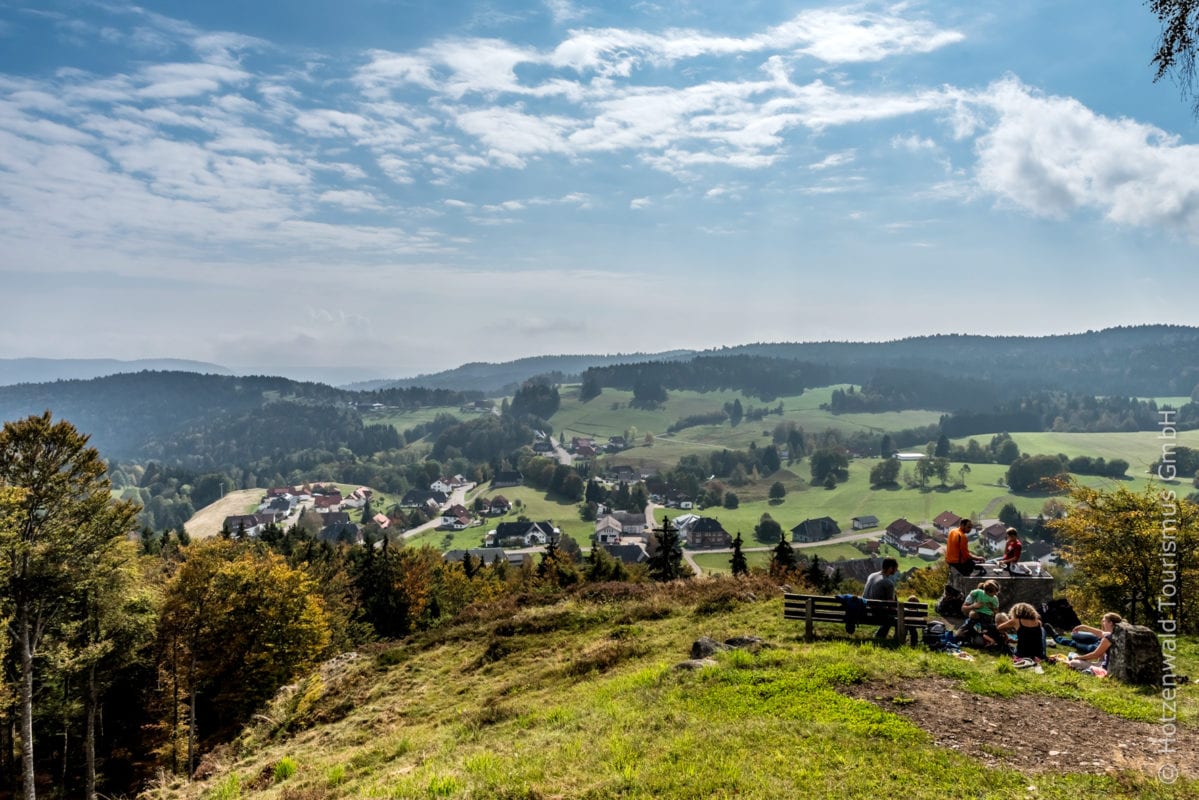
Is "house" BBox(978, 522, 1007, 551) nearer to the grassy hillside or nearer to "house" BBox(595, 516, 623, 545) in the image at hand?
"house" BBox(595, 516, 623, 545)

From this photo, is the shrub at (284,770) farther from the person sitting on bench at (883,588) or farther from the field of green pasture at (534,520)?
the field of green pasture at (534,520)

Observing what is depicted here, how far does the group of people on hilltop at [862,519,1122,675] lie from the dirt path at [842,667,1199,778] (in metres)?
2.74

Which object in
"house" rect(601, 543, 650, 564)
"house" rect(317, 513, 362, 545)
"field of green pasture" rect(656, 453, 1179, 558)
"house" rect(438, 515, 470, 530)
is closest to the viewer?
"house" rect(601, 543, 650, 564)

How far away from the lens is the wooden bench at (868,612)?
15531 mm

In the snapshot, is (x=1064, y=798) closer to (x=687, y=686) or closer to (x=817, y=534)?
(x=687, y=686)

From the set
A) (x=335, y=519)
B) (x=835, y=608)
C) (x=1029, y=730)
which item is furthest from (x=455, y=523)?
(x=1029, y=730)

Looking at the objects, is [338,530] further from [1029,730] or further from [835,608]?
[1029,730]

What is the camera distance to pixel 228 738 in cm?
3238

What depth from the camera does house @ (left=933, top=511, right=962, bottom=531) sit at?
A: 136625 mm

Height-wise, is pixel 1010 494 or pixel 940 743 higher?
pixel 940 743

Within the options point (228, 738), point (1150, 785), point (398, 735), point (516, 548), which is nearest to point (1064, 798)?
point (1150, 785)

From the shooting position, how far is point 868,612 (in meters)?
16.2

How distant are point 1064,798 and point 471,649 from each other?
2021cm

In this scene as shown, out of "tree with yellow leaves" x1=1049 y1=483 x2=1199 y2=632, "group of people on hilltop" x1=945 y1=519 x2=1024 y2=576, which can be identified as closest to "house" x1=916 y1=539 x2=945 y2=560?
"tree with yellow leaves" x1=1049 y1=483 x2=1199 y2=632
